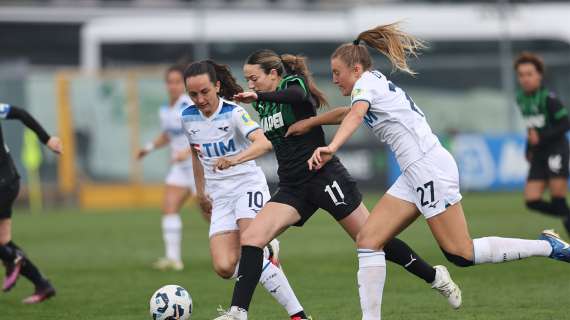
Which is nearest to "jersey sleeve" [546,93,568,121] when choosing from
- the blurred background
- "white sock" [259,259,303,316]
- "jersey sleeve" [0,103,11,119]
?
"white sock" [259,259,303,316]

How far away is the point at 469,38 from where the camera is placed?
34.1 metres

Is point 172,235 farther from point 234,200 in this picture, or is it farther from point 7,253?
point 234,200

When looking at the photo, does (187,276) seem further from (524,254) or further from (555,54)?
(555,54)

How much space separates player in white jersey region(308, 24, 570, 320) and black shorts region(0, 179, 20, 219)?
398 cm

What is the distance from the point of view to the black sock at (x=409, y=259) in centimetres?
859

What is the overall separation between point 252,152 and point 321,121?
1.84 feet

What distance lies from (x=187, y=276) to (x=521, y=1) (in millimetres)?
22459

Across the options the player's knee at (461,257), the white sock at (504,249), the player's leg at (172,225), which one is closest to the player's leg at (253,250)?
the player's knee at (461,257)

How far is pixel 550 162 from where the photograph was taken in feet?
47.1

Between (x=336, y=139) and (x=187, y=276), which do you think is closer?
(x=336, y=139)

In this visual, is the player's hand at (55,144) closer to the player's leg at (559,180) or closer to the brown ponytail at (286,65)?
the brown ponytail at (286,65)

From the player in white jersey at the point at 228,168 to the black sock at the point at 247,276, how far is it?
1.17 ft

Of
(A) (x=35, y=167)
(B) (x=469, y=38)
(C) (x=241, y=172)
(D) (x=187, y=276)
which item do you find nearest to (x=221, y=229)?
(C) (x=241, y=172)

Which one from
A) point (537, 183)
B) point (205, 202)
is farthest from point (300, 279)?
point (537, 183)
